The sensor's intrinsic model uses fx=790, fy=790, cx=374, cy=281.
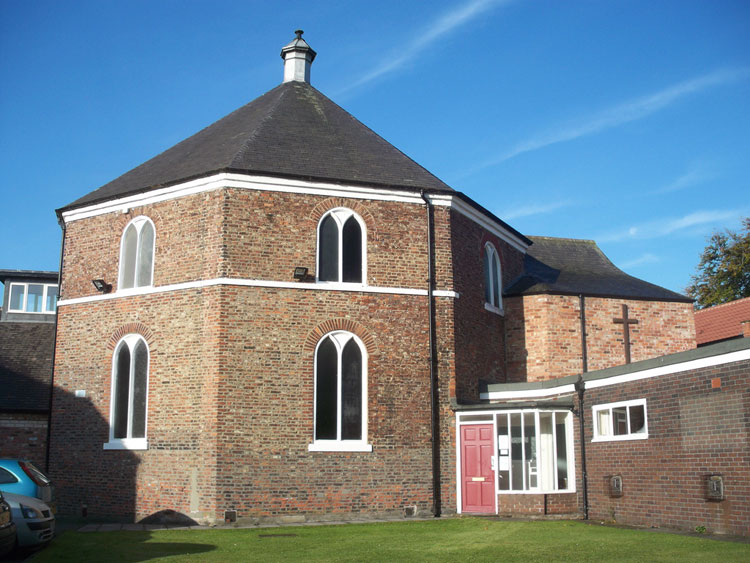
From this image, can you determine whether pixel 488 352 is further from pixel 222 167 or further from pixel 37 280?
pixel 37 280

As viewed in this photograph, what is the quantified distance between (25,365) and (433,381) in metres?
11.9

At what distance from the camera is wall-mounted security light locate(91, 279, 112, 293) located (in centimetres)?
2017

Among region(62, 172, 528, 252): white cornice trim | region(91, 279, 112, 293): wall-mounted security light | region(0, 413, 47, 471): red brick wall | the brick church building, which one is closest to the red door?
the brick church building

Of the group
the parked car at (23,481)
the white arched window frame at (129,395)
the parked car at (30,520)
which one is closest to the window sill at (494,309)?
the white arched window frame at (129,395)

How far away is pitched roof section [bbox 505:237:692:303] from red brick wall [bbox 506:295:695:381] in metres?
0.24

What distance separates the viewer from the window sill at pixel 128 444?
61.6 feet

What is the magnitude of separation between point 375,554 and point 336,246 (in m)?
9.04

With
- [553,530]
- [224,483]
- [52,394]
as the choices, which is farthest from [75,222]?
[553,530]

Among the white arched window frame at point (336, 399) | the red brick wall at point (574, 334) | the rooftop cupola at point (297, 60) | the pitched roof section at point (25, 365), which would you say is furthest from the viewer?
the rooftop cupola at point (297, 60)

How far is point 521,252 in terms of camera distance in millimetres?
26062

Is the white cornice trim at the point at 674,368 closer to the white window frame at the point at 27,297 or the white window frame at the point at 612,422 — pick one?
the white window frame at the point at 612,422

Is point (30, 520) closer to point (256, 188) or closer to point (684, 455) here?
point (256, 188)

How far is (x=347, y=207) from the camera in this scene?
1994 cm

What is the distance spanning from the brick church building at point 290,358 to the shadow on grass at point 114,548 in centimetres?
278
